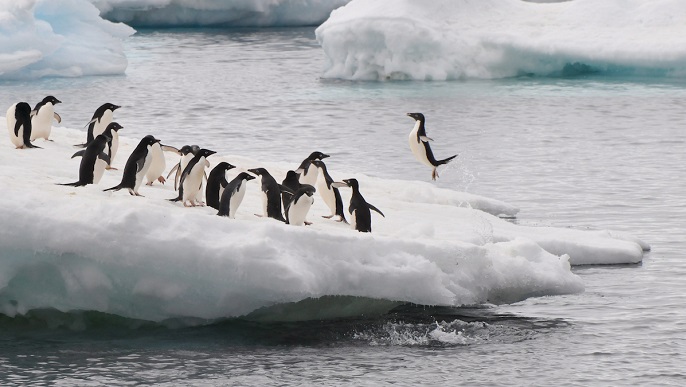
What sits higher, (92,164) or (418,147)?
(92,164)

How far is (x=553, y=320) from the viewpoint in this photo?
9.28m

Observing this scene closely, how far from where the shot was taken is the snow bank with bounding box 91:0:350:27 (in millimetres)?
45719

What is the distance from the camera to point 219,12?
157 feet

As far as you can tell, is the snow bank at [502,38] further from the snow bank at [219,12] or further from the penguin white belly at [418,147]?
the snow bank at [219,12]

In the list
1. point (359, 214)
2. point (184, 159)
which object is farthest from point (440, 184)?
point (359, 214)

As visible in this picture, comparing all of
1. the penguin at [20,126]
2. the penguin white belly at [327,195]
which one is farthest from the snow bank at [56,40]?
the penguin white belly at [327,195]

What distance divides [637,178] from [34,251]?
34.5 ft

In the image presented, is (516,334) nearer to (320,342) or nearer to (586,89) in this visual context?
(320,342)

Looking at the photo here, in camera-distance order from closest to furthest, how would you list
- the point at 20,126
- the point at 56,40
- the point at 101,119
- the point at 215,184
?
the point at 215,184, the point at 20,126, the point at 101,119, the point at 56,40

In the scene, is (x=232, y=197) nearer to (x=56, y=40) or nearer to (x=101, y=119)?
(x=101, y=119)

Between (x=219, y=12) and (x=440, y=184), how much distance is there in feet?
106

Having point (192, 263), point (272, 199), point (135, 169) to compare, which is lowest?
point (192, 263)

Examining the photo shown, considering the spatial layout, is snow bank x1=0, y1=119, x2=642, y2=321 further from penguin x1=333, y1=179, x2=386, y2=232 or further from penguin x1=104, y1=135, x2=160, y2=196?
penguin x1=333, y1=179, x2=386, y2=232

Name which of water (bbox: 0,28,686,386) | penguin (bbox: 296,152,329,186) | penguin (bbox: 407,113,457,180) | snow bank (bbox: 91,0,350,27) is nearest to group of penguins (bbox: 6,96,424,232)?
penguin (bbox: 296,152,329,186)
